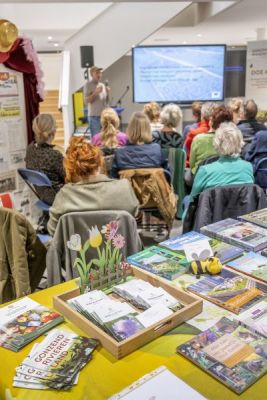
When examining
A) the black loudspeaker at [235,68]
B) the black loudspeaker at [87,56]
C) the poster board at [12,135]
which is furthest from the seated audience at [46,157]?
the black loudspeaker at [235,68]

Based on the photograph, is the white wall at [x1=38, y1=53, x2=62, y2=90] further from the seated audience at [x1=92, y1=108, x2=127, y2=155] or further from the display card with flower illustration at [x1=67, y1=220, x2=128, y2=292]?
the display card with flower illustration at [x1=67, y1=220, x2=128, y2=292]

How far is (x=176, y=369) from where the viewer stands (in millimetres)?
1110

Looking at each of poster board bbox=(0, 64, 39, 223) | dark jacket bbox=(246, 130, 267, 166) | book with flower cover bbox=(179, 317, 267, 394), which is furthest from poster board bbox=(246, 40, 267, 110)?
book with flower cover bbox=(179, 317, 267, 394)

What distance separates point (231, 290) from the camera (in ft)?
4.85

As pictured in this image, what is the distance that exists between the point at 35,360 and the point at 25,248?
0.99 metres

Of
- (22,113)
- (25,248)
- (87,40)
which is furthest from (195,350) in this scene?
(87,40)

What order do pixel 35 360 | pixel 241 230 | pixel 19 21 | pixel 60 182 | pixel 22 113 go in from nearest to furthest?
1. pixel 35 360
2. pixel 241 230
3. pixel 60 182
4. pixel 22 113
5. pixel 19 21

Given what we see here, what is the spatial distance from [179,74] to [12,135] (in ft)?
21.7

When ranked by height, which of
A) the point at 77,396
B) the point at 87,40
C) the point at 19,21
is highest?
the point at 19,21

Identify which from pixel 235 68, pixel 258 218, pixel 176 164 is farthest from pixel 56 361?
pixel 235 68

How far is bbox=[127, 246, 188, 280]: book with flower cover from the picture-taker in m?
1.61

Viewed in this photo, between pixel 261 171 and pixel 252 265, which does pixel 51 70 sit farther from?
pixel 252 265

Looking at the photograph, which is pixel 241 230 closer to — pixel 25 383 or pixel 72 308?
pixel 72 308

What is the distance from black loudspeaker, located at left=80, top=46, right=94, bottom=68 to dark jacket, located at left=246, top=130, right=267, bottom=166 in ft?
11.2
